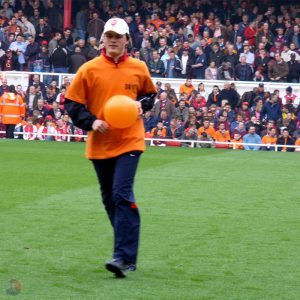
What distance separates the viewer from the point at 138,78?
7824 millimetres

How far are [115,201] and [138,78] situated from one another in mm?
942

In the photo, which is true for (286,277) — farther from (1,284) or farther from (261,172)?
(261,172)

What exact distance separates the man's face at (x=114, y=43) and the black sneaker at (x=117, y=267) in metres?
1.49

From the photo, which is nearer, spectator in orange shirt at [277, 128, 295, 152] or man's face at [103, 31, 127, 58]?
man's face at [103, 31, 127, 58]

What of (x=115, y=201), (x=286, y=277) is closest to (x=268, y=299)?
(x=286, y=277)

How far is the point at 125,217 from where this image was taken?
7547 mm

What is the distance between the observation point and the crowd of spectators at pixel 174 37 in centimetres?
2872

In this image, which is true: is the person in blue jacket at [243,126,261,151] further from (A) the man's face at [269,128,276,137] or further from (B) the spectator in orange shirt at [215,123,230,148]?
(B) the spectator in orange shirt at [215,123,230,148]

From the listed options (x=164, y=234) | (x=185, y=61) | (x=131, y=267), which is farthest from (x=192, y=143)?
(x=131, y=267)

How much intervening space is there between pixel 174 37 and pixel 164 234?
21.2m

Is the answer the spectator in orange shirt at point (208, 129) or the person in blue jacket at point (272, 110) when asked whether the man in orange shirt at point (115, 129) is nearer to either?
the spectator in orange shirt at point (208, 129)

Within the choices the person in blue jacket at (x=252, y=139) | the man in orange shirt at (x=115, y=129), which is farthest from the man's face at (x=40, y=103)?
the man in orange shirt at (x=115, y=129)

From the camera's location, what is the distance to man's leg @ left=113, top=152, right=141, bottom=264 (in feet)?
24.7

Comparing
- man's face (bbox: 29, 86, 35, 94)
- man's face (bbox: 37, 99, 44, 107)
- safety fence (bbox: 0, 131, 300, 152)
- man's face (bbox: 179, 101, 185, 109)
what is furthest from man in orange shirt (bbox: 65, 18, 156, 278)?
man's face (bbox: 29, 86, 35, 94)
